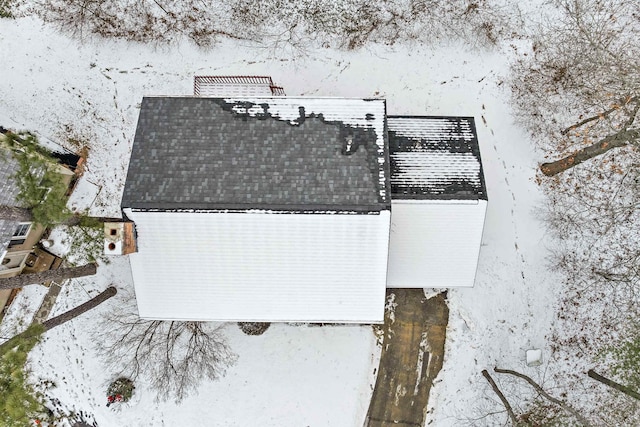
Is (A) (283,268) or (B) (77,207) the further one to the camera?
(B) (77,207)

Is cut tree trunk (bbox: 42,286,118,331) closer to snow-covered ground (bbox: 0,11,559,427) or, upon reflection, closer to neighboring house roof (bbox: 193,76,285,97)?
snow-covered ground (bbox: 0,11,559,427)

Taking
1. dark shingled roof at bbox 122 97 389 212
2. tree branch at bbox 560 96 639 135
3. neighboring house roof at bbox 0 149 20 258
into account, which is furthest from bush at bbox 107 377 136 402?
tree branch at bbox 560 96 639 135

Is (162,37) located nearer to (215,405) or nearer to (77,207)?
(77,207)

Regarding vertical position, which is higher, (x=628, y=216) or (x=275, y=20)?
(x=275, y=20)

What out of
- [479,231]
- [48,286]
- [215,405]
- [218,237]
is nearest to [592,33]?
[479,231]

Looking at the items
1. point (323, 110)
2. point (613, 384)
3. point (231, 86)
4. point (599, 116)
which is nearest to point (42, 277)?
point (231, 86)

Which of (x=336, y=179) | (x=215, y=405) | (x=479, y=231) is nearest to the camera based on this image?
(x=336, y=179)

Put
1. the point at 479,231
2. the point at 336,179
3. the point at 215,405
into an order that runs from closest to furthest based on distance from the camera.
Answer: the point at 336,179
the point at 479,231
the point at 215,405

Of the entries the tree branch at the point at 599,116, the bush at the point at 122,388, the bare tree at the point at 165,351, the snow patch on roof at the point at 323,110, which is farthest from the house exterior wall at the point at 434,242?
the bush at the point at 122,388

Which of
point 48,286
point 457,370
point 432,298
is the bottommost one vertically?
point 48,286
